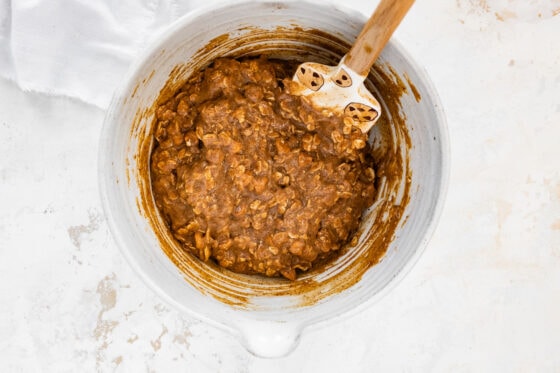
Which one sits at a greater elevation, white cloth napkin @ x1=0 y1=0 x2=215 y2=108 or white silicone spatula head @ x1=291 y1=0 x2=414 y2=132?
white silicone spatula head @ x1=291 y1=0 x2=414 y2=132

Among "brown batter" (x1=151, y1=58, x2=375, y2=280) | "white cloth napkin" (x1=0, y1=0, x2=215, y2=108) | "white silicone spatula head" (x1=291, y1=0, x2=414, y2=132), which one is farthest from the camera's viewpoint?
"white cloth napkin" (x1=0, y1=0, x2=215, y2=108)

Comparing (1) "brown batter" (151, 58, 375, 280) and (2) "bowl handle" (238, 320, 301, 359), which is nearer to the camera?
(2) "bowl handle" (238, 320, 301, 359)

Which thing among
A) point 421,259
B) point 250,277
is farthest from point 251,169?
point 421,259

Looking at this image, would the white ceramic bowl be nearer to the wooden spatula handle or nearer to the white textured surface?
the wooden spatula handle

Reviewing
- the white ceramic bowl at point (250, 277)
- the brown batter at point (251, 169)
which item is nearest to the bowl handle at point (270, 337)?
the white ceramic bowl at point (250, 277)

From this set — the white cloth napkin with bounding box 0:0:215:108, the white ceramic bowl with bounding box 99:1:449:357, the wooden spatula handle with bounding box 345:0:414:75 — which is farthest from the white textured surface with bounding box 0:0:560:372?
the wooden spatula handle with bounding box 345:0:414:75

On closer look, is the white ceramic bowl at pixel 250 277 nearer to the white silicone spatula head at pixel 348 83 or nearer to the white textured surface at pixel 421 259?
the white silicone spatula head at pixel 348 83

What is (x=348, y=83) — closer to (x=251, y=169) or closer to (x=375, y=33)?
(x=375, y=33)
